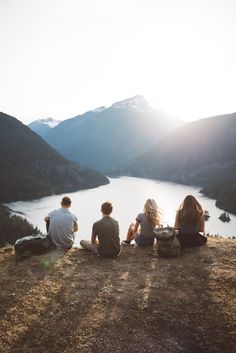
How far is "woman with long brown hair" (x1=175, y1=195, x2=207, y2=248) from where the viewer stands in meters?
11.5

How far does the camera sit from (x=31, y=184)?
161 m

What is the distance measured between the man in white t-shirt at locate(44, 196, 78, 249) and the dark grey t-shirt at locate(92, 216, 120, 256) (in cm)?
121

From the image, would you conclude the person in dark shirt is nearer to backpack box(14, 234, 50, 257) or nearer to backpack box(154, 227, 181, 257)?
backpack box(154, 227, 181, 257)

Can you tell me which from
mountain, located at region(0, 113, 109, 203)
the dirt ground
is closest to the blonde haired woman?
the dirt ground

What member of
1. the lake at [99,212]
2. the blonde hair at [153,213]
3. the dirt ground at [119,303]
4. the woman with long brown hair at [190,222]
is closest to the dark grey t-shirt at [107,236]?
the dirt ground at [119,303]

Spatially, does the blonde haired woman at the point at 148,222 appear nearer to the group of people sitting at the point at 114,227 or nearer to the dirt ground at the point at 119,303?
the group of people sitting at the point at 114,227

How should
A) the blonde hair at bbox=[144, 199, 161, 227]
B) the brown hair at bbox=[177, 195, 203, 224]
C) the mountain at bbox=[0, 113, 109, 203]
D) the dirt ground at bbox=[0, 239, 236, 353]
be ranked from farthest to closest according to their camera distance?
the mountain at bbox=[0, 113, 109, 203]
the blonde hair at bbox=[144, 199, 161, 227]
the brown hair at bbox=[177, 195, 203, 224]
the dirt ground at bbox=[0, 239, 236, 353]

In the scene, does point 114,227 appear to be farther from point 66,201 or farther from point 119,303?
point 119,303

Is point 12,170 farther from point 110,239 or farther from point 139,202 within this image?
point 110,239

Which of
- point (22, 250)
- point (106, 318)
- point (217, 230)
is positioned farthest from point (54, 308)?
point (217, 230)

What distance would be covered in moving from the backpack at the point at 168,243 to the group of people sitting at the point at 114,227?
0.67 metres

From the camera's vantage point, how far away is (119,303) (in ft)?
25.6

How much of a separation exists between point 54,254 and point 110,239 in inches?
78.2

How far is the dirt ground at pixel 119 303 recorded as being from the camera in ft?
20.8
